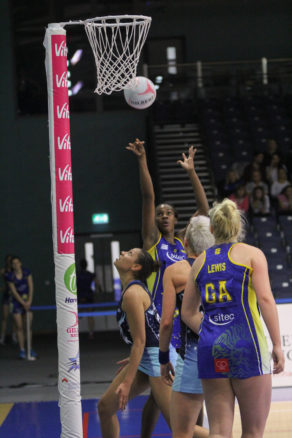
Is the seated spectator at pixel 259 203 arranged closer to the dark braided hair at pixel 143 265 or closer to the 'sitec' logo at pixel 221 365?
the dark braided hair at pixel 143 265

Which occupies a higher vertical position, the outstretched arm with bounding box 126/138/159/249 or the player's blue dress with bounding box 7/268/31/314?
the outstretched arm with bounding box 126/138/159/249

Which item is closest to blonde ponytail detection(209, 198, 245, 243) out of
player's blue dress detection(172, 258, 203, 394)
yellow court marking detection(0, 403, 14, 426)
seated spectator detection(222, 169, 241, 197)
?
player's blue dress detection(172, 258, 203, 394)

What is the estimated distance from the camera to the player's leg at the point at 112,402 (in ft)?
18.7

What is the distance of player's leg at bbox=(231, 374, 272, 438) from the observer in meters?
4.59

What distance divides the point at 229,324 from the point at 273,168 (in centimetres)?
1239

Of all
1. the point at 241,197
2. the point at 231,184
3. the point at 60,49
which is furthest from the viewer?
the point at 231,184

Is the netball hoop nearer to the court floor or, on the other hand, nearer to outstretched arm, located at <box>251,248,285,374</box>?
outstretched arm, located at <box>251,248,285,374</box>

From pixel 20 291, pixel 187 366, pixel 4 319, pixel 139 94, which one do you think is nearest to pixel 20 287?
pixel 20 291

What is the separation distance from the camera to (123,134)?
19922mm

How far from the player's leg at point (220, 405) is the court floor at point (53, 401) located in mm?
2681

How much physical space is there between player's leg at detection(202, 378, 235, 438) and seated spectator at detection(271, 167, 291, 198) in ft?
39.8

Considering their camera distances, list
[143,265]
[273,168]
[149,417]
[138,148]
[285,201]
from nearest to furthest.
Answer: [143,265]
[149,417]
[138,148]
[285,201]
[273,168]

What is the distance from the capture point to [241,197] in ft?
51.9

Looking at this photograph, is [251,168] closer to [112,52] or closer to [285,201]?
[285,201]
